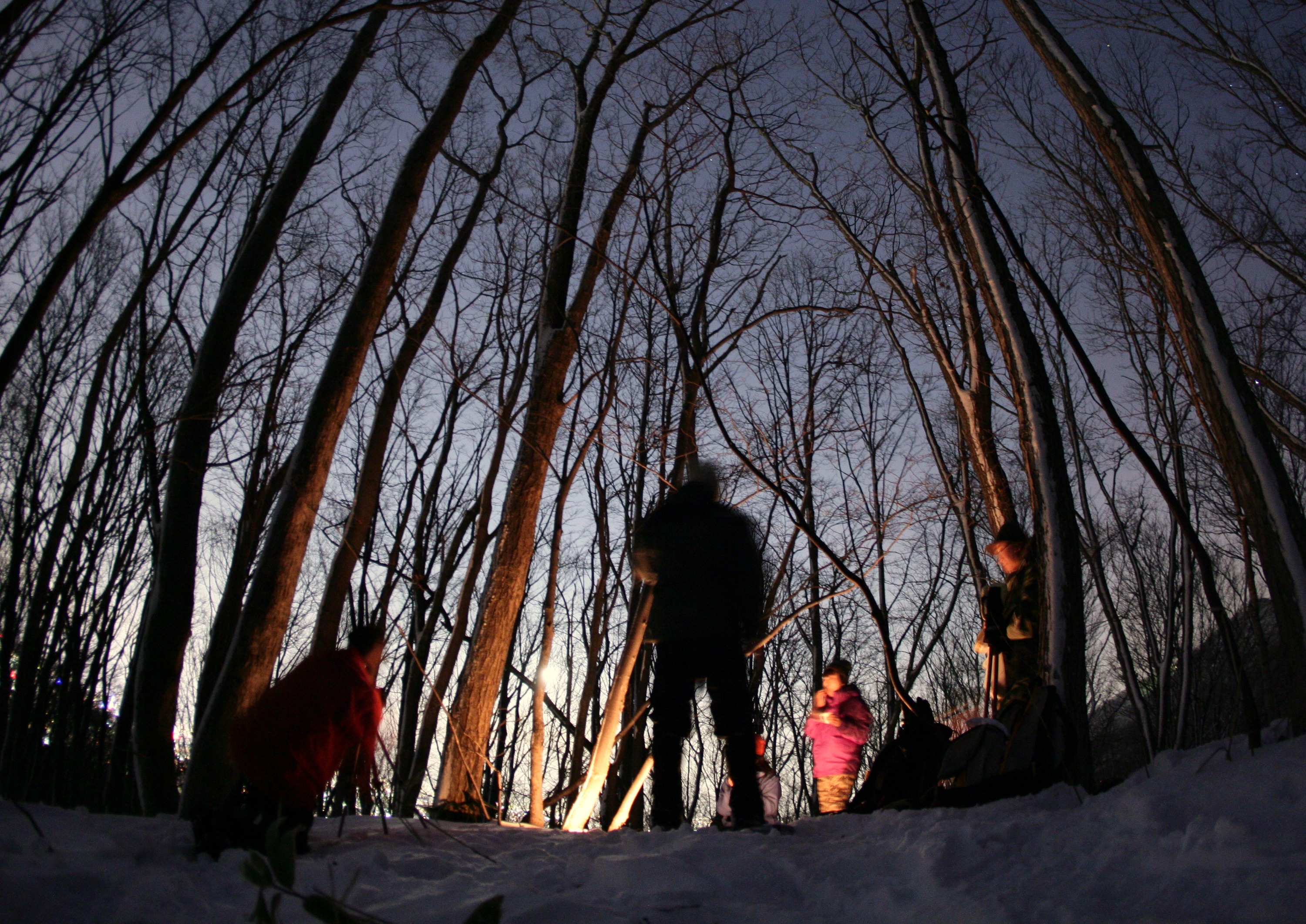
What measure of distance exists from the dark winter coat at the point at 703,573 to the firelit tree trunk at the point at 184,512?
324cm

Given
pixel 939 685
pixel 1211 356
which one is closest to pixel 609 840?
pixel 1211 356

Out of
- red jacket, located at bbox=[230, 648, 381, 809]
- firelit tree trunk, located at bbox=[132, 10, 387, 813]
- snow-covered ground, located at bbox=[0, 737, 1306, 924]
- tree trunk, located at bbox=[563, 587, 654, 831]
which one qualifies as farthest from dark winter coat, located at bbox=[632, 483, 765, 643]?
firelit tree trunk, located at bbox=[132, 10, 387, 813]

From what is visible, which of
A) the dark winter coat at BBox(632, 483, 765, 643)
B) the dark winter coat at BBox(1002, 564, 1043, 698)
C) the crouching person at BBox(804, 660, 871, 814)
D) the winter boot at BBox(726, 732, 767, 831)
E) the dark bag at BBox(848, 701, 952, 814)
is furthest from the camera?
the crouching person at BBox(804, 660, 871, 814)

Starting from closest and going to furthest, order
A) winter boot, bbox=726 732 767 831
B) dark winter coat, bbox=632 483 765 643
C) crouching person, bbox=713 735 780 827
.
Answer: winter boot, bbox=726 732 767 831
dark winter coat, bbox=632 483 765 643
crouching person, bbox=713 735 780 827

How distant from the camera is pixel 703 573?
3.03 m

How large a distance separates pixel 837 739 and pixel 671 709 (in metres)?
2.57

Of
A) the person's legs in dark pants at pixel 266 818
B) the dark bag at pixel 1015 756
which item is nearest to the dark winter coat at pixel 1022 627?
the dark bag at pixel 1015 756

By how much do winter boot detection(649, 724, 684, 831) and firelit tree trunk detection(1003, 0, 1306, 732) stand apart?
2.12 m

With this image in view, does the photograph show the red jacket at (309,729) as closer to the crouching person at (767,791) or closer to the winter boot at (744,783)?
the winter boot at (744,783)

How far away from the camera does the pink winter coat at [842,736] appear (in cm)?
500

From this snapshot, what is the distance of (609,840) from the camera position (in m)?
2.47

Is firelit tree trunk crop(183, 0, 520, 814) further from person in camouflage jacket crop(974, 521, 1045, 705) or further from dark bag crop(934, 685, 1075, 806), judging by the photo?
person in camouflage jacket crop(974, 521, 1045, 705)

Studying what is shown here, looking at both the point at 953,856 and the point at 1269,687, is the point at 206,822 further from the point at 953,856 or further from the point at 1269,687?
the point at 1269,687

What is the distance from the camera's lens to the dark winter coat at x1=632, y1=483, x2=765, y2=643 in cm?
296
